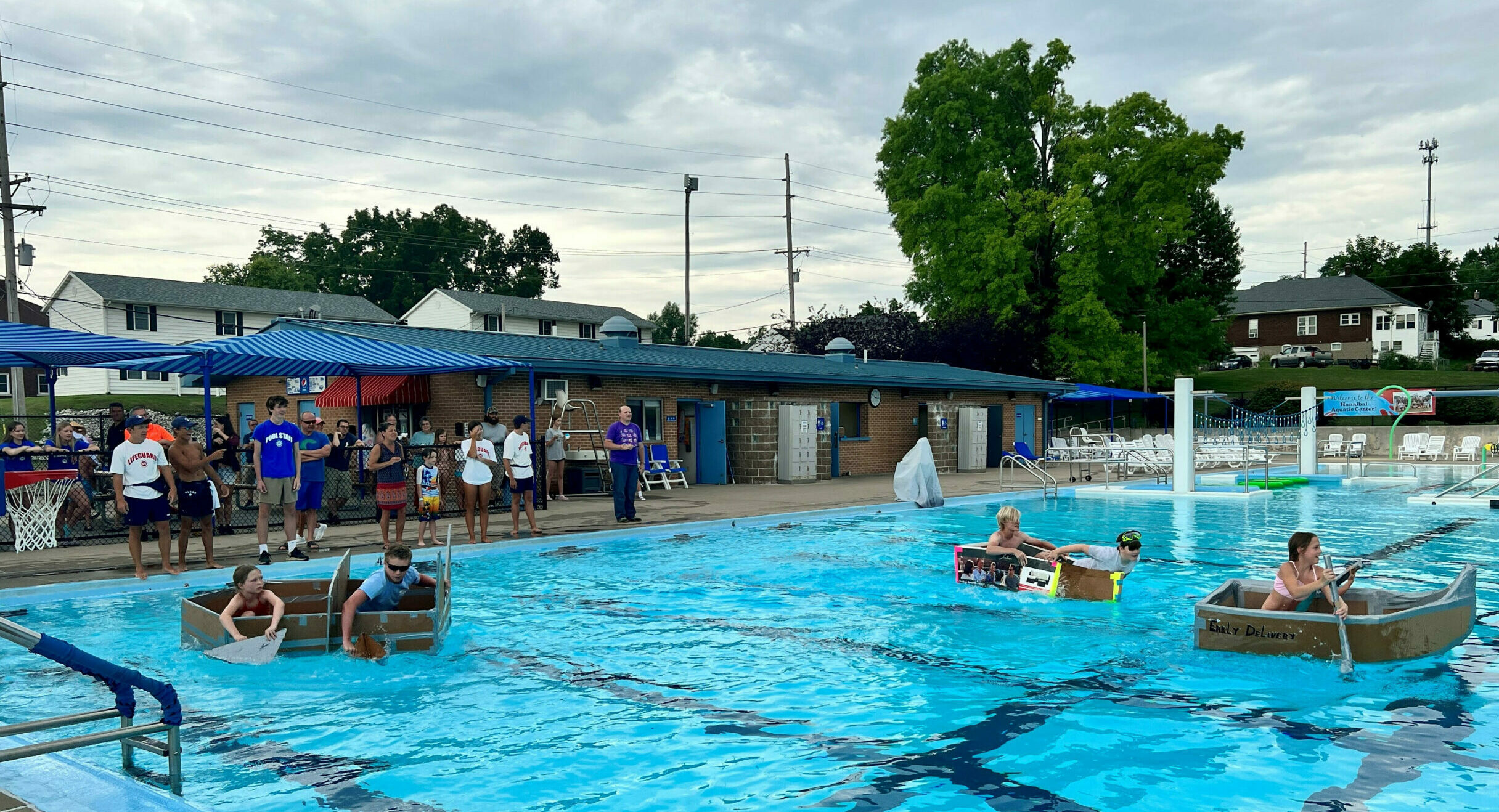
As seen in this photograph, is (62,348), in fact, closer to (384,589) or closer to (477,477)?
(477,477)

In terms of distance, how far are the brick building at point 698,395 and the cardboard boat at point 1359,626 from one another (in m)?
14.9

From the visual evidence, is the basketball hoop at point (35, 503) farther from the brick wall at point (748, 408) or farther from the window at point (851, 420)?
the window at point (851, 420)

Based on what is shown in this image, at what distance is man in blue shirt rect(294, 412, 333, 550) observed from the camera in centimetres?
1251

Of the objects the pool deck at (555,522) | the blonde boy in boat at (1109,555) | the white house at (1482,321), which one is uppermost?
the white house at (1482,321)

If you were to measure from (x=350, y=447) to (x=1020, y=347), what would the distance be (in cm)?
3117

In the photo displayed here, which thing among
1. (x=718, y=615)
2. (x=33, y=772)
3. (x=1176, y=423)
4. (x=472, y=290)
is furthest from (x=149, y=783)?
(x=472, y=290)

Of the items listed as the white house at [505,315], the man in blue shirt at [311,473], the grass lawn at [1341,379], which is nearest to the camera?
the man in blue shirt at [311,473]

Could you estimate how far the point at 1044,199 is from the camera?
41281 mm

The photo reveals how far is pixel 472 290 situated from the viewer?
260 feet

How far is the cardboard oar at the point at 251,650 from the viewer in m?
7.64

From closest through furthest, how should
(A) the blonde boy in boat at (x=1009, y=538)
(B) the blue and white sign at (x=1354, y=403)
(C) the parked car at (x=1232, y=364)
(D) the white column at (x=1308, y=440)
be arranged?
(A) the blonde boy in boat at (x=1009, y=538) < (B) the blue and white sign at (x=1354, y=403) < (D) the white column at (x=1308, y=440) < (C) the parked car at (x=1232, y=364)

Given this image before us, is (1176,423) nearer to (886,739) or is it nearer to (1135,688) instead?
(1135,688)

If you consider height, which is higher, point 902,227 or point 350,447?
point 902,227

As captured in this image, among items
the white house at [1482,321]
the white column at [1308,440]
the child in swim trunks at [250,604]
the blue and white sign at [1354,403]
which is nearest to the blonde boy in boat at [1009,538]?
the child in swim trunks at [250,604]
